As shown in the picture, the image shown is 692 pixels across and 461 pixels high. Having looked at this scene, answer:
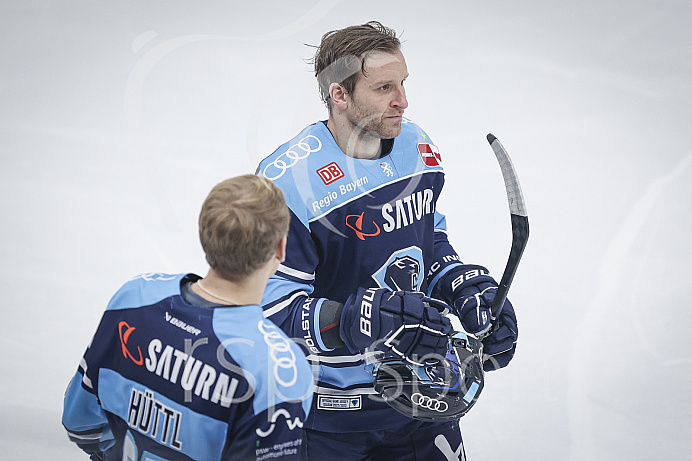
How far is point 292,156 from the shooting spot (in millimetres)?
1771

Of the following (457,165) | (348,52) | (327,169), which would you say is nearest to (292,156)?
(327,169)

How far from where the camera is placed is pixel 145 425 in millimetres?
1208

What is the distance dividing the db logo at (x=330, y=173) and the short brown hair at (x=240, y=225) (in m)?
0.58

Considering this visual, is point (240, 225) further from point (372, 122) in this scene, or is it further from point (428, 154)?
point (428, 154)

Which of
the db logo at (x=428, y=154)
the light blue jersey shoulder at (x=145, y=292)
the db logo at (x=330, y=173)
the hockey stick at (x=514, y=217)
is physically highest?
the db logo at (x=428, y=154)

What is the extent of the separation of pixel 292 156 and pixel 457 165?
2.70 meters

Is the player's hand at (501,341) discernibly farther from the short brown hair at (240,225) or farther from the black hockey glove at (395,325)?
the short brown hair at (240,225)

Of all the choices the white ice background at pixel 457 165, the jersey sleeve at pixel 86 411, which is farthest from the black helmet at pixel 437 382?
the white ice background at pixel 457 165

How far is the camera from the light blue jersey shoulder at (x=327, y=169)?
5.60 ft

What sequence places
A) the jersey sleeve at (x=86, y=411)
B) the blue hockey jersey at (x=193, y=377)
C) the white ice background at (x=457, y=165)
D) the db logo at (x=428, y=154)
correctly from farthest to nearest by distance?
1. the white ice background at (x=457, y=165)
2. the db logo at (x=428, y=154)
3. the jersey sleeve at (x=86, y=411)
4. the blue hockey jersey at (x=193, y=377)

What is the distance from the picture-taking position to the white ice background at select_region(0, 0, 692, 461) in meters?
2.99

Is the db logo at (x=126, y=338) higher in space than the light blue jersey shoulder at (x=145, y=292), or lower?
lower

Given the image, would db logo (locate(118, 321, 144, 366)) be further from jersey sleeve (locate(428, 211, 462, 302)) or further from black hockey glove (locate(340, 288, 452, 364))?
jersey sleeve (locate(428, 211, 462, 302))

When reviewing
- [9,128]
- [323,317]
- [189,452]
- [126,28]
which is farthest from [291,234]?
[126,28]
